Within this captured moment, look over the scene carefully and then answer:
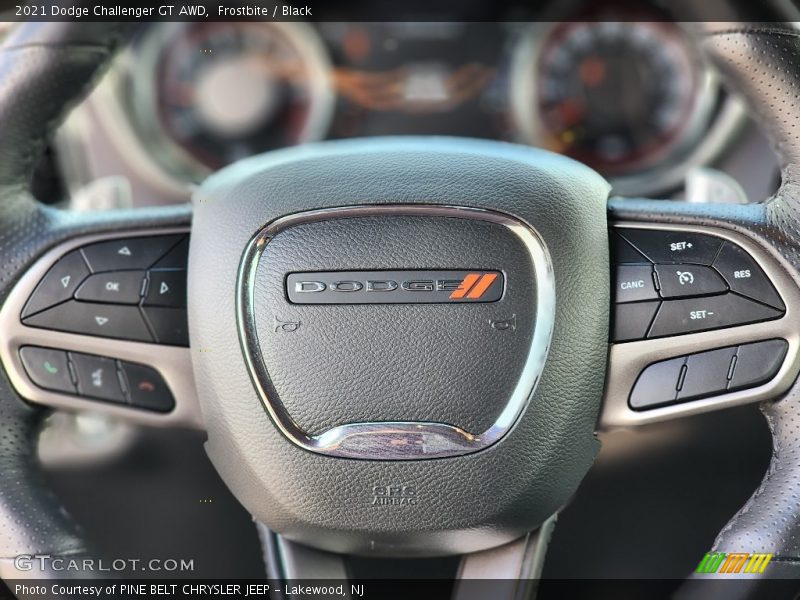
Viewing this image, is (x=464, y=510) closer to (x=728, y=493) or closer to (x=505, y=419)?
(x=505, y=419)

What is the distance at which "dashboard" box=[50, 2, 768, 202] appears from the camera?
143 inches

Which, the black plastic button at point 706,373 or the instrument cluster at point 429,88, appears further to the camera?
the instrument cluster at point 429,88

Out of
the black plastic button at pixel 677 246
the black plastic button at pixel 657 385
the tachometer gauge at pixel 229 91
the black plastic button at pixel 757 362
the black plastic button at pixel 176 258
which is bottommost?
the tachometer gauge at pixel 229 91

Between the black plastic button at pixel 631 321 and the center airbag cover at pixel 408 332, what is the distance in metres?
0.08

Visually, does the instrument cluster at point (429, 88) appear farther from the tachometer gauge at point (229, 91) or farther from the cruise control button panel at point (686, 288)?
the cruise control button panel at point (686, 288)

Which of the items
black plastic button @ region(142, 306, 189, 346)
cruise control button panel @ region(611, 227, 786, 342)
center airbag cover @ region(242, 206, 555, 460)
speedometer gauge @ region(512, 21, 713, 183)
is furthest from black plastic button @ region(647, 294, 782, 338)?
speedometer gauge @ region(512, 21, 713, 183)

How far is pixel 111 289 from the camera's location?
0.95m

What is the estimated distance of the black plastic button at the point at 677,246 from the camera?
0.91 metres

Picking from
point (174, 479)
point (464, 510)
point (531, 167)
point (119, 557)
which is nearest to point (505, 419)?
point (464, 510)

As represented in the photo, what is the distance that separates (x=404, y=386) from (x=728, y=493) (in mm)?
1127

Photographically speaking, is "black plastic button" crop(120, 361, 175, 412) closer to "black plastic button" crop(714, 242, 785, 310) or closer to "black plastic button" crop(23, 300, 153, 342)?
"black plastic button" crop(23, 300, 153, 342)

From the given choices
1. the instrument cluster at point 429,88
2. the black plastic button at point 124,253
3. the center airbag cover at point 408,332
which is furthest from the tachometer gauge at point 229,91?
the center airbag cover at point 408,332

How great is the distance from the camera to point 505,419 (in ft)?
2.89

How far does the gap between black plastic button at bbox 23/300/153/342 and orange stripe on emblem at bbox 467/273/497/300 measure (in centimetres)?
30
